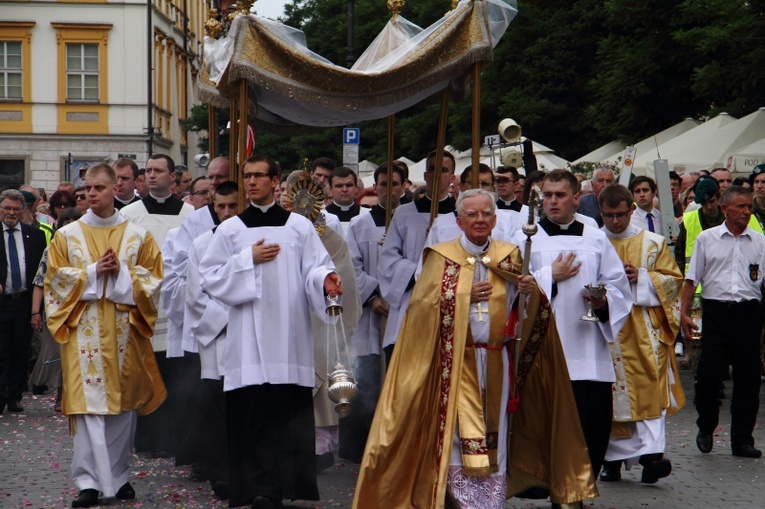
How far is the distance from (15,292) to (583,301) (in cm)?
702

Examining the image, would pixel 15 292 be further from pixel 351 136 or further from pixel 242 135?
pixel 351 136

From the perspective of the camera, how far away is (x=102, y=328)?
868 cm

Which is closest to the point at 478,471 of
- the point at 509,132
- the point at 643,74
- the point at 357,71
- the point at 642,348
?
the point at 642,348

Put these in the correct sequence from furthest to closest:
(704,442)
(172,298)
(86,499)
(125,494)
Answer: (704,442) < (172,298) < (125,494) < (86,499)

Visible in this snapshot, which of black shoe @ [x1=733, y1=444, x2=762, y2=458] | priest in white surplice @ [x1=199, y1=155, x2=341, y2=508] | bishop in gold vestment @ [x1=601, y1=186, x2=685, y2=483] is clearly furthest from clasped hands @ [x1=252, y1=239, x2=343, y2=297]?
black shoe @ [x1=733, y1=444, x2=762, y2=458]

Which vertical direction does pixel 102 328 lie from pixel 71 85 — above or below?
below

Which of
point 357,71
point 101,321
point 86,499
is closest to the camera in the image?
point 86,499

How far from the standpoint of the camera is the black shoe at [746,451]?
9.91 m

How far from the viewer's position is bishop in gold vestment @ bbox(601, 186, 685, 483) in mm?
8820

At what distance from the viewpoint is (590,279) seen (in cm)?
808

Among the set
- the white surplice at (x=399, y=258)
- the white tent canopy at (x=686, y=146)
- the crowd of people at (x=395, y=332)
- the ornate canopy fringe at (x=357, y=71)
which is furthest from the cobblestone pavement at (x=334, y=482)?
the white tent canopy at (x=686, y=146)

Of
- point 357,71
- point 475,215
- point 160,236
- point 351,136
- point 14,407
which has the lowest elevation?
point 14,407

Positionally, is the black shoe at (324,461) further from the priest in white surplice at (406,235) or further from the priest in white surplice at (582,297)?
the priest in white surplice at (582,297)

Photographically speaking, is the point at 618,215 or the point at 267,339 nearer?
the point at 267,339
